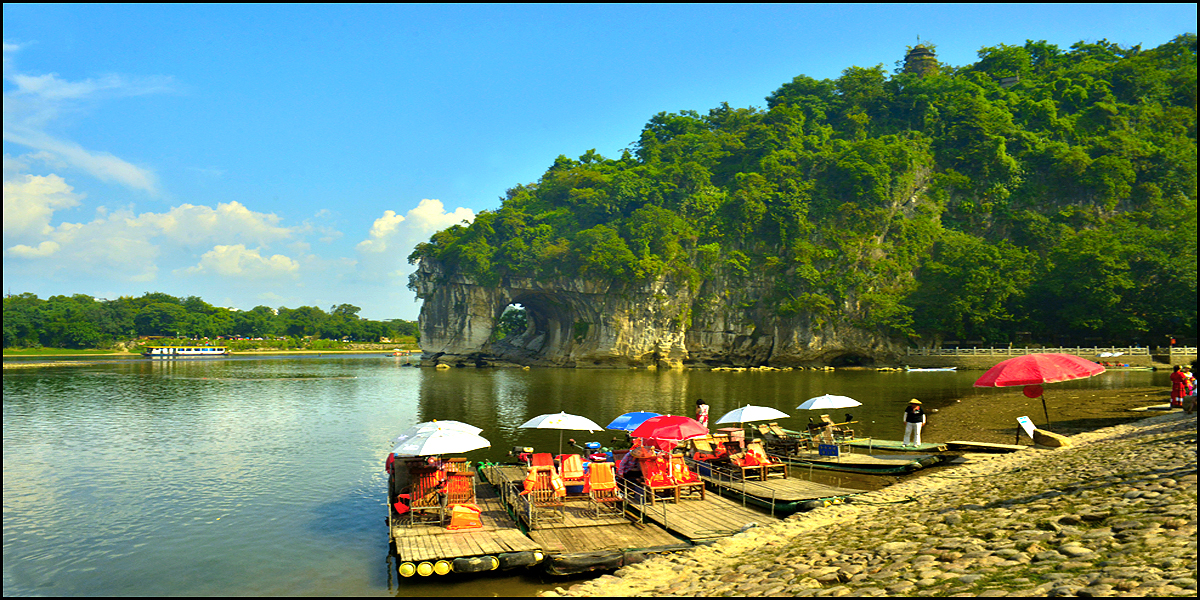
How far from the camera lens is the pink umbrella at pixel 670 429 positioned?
1362 centimetres

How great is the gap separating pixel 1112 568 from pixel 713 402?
101 ft

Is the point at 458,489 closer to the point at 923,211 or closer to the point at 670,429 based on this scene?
the point at 670,429

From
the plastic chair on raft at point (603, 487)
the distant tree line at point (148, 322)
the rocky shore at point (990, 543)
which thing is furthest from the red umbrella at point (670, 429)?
the distant tree line at point (148, 322)

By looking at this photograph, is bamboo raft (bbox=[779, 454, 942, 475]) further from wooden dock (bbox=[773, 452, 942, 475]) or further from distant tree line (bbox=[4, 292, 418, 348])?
distant tree line (bbox=[4, 292, 418, 348])

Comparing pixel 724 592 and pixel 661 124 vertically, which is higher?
pixel 661 124

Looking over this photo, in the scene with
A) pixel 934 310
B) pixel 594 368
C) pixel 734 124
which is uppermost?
pixel 734 124

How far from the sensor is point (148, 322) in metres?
121

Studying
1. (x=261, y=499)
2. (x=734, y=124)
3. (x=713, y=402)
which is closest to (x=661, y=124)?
(x=734, y=124)

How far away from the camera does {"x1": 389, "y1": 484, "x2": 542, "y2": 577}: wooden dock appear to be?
1045 centimetres

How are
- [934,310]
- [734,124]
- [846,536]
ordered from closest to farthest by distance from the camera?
[846,536], [934,310], [734,124]

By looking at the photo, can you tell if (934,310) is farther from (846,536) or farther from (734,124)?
(846,536)

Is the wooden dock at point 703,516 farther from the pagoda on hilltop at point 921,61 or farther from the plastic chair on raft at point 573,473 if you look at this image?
the pagoda on hilltop at point 921,61

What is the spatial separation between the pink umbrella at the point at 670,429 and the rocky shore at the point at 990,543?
259 centimetres

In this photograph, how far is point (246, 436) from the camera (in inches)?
1034
